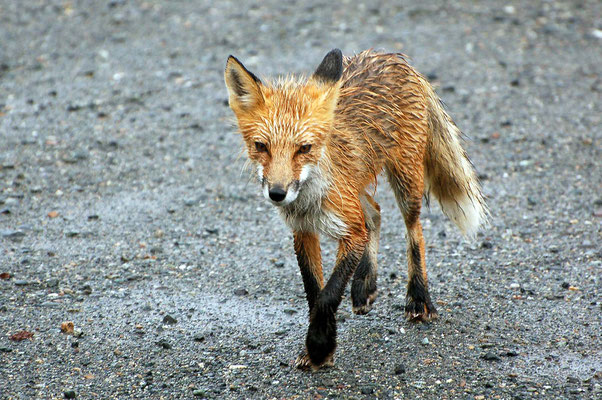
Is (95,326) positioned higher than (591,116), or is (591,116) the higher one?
(591,116)

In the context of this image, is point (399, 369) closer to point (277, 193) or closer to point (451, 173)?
point (277, 193)

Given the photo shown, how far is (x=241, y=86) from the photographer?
4.68 metres

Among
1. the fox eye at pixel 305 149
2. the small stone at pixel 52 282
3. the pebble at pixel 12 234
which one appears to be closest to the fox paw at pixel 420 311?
the fox eye at pixel 305 149

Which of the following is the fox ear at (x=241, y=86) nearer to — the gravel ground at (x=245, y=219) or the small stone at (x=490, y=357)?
the gravel ground at (x=245, y=219)

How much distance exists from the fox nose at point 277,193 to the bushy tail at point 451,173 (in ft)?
7.21

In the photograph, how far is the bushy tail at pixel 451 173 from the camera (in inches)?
237

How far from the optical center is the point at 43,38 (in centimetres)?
1247

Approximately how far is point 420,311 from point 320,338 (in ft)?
3.57

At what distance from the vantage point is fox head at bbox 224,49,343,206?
4.33 m

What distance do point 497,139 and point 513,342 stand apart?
4.40 m

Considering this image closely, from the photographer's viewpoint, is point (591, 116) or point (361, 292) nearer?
point (361, 292)

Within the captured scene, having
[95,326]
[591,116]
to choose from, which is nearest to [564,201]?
[591,116]

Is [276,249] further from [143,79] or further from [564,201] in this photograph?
[143,79]

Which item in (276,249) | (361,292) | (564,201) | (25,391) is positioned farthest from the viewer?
(564,201)
